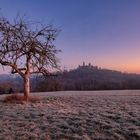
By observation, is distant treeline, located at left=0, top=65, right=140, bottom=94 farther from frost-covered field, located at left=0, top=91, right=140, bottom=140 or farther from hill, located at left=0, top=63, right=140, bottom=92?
frost-covered field, located at left=0, top=91, right=140, bottom=140

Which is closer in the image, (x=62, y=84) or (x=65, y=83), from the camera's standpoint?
(x=62, y=84)

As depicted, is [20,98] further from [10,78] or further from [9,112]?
[9,112]

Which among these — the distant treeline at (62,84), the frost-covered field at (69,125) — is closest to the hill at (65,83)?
the distant treeline at (62,84)

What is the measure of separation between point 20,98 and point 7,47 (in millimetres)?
4259

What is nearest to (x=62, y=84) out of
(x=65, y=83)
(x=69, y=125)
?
(x=65, y=83)

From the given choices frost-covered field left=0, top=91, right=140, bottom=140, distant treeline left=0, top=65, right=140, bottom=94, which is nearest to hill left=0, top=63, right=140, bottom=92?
distant treeline left=0, top=65, right=140, bottom=94

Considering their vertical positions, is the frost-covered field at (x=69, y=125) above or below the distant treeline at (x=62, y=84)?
below

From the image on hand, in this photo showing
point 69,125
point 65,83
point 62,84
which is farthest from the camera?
point 65,83

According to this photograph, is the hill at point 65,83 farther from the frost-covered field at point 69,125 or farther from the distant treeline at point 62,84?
the frost-covered field at point 69,125

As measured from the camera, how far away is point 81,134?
1323cm

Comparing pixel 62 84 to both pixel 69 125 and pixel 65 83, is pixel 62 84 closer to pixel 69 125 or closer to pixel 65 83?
pixel 65 83

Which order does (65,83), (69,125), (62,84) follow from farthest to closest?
(65,83) → (62,84) → (69,125)

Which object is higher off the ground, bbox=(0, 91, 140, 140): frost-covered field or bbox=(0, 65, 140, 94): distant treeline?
bbox=(0, 65, 140, 94): distant treeline

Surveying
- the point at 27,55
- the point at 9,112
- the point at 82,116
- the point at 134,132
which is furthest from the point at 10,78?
the point at 134,132
